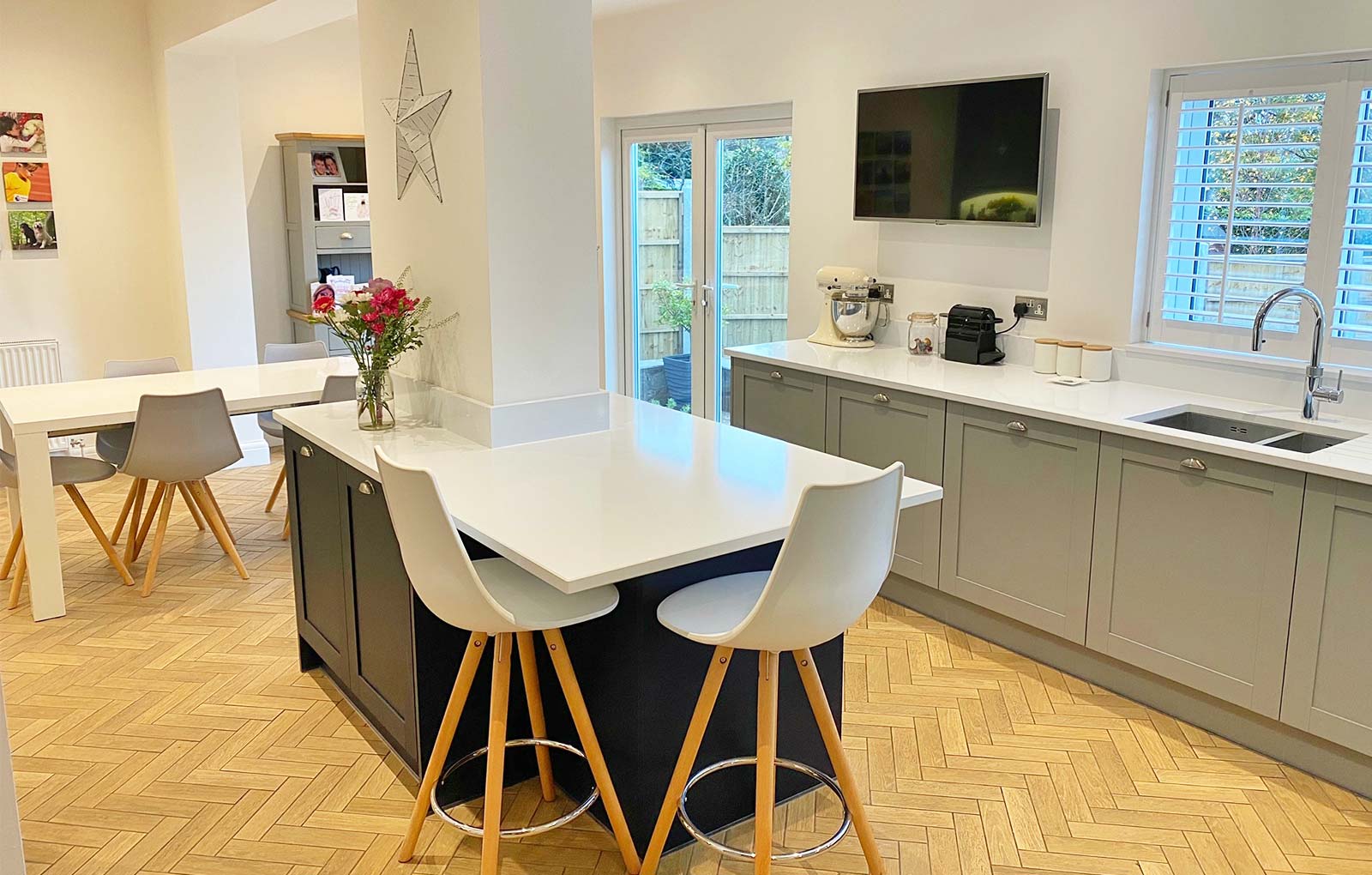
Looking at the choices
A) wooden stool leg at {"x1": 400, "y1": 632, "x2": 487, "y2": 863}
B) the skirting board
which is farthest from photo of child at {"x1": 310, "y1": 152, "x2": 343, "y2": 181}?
wooden stool leg at {"x1": 400, "y1": 632, "x2": 487, "y2": 863}

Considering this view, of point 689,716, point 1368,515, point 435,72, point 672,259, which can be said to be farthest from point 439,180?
point 672,259

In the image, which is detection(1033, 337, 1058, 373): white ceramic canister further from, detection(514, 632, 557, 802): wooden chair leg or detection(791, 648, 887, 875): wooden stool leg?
detection(514, 632, 557, 802): wooden chair leg

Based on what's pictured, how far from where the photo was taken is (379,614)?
303 cm

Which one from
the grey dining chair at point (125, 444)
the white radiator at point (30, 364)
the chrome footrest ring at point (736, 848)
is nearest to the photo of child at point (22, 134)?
the white radiator at point (30, 364)

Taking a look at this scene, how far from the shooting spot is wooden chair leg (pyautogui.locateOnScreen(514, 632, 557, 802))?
2633mm

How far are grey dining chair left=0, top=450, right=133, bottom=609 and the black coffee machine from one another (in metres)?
3.57

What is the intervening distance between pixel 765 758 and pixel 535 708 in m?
0.69

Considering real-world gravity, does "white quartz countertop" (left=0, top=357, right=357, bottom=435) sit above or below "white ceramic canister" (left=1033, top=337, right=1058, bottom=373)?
below

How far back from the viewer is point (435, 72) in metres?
3.20

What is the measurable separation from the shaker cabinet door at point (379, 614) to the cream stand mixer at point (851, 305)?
253 cm

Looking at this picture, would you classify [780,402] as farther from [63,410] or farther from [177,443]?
[63,410]

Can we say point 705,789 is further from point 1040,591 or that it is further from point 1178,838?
point 1040,591

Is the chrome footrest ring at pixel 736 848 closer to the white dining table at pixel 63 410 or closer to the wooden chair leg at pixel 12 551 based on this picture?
the white dining table at pixel 63 410

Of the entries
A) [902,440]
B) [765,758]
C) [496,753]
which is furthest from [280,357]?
[765,758]
